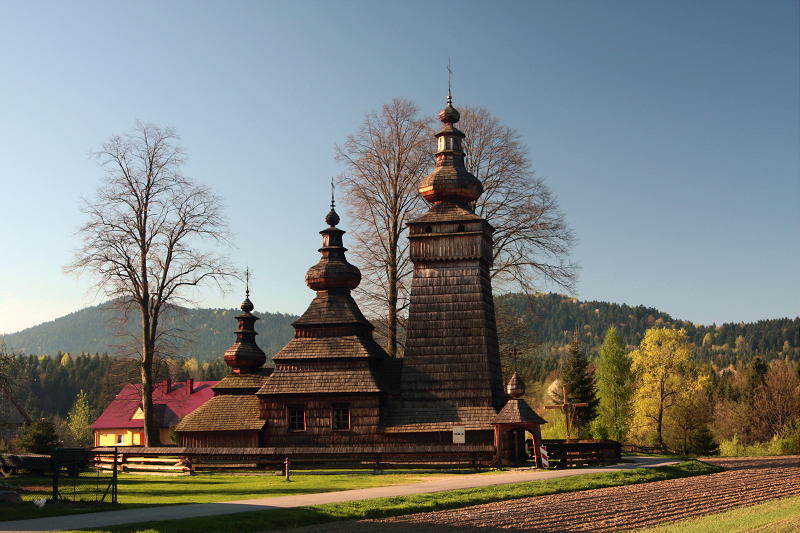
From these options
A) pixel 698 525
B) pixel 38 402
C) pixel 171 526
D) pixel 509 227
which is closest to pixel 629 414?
pixel 509 227

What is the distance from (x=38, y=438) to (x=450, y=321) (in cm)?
2119

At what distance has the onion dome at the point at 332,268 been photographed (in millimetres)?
39406

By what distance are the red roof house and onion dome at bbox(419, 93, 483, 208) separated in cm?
4219

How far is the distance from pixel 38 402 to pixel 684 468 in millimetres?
117407

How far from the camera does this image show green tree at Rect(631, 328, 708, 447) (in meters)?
59.3

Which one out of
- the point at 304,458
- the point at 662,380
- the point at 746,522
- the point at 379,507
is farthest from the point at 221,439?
the point at 662,380

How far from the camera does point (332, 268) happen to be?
39.5 m

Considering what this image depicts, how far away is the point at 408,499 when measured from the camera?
2094 cm

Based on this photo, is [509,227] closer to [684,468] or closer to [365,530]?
[684,468]

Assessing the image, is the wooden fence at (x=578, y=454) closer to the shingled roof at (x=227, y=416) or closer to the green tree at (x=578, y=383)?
the shingled roof at (x=227, y=416)

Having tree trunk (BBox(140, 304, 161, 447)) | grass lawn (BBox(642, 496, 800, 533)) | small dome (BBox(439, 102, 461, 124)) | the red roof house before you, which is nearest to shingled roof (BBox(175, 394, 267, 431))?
tree trunk (BBox(140, 304, 161, 447))

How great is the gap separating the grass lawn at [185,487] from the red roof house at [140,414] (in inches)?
1655

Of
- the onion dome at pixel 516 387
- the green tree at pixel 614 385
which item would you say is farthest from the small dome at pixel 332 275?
the green tree at pixel 614 385

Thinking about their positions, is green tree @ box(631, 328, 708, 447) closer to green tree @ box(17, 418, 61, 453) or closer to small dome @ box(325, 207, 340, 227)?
small dome @ box(325, 207, 340, 227)
